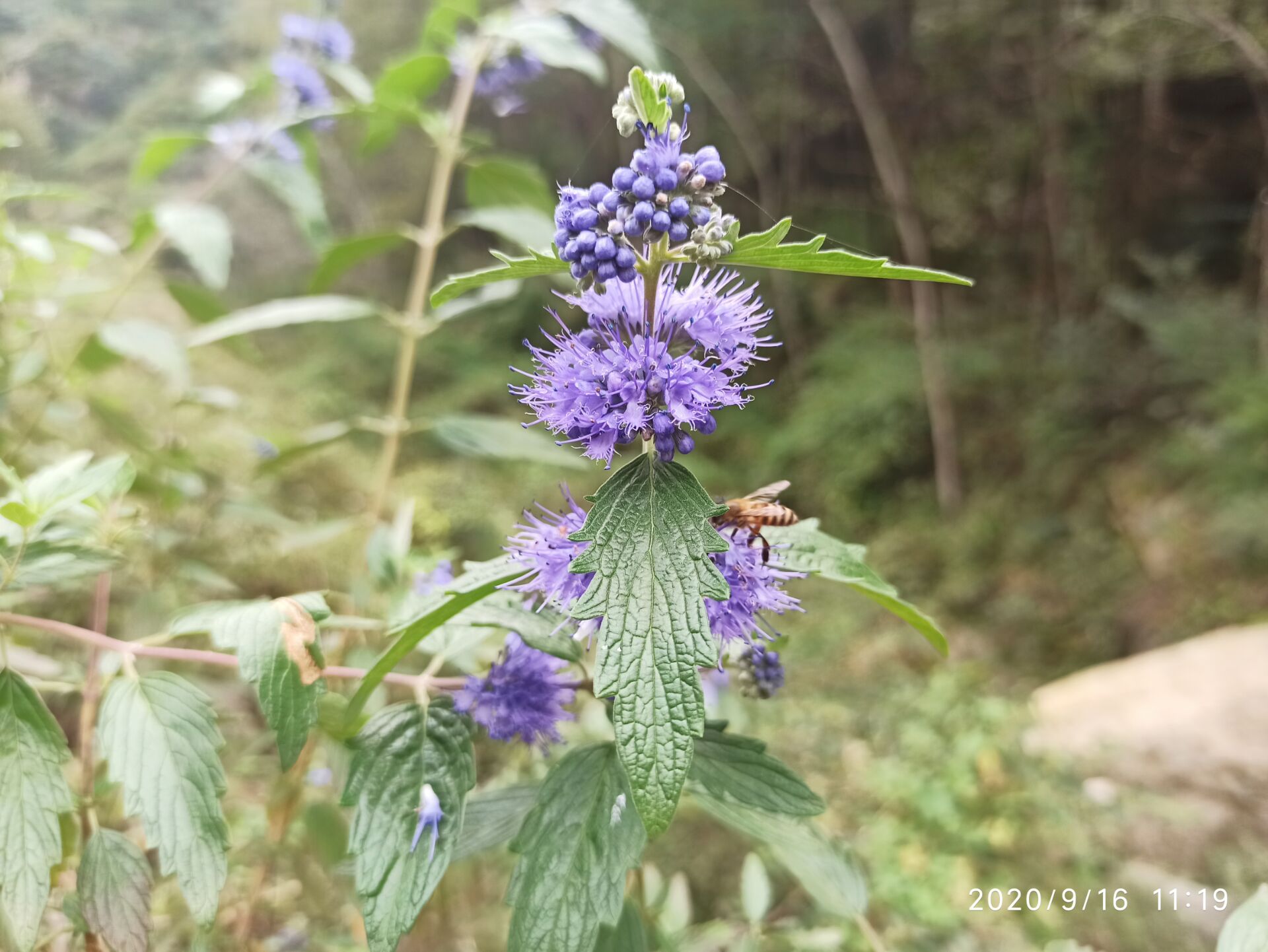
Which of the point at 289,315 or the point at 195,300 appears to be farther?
the point at 195,300

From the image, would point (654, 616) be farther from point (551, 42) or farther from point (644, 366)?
point (551, 42)

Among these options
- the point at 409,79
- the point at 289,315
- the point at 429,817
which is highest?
the point at 409,79

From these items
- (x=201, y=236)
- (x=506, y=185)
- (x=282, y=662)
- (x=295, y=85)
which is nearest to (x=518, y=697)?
(x=282, y=662)

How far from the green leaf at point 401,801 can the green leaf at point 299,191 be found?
1.07 metres

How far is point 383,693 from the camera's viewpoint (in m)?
1.30

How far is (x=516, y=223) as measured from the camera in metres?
1.35

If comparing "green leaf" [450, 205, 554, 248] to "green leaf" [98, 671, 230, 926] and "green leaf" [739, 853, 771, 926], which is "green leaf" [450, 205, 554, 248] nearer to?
"green leaf" [98, 671, 230, 926]

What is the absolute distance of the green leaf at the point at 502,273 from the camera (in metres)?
0.53

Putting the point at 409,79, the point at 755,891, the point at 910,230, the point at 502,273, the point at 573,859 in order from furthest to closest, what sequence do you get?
the point at 910,230
the point at 409,79
the point at 755,891
the point at 573,859
the point at 502,273

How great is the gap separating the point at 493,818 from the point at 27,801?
42 centimetres

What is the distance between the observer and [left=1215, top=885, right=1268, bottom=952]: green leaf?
29.9 inches

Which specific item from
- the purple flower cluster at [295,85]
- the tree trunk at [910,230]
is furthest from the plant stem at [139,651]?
the tree trunk at [910,230]

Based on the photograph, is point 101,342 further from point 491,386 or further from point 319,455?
point 491,386

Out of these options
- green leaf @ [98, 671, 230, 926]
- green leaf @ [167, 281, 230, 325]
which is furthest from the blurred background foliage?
green leaf @ [98, 671, 230, 926]
